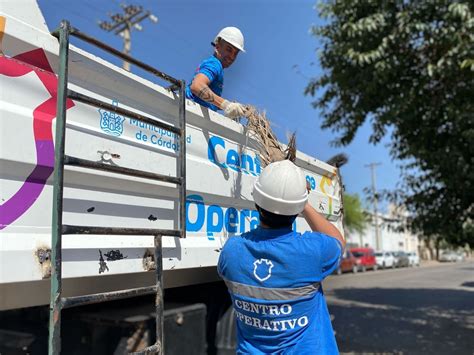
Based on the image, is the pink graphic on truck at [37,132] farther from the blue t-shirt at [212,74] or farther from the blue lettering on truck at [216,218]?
the blue t-shirt at [212,74]

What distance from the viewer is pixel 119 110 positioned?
2070 millimetres

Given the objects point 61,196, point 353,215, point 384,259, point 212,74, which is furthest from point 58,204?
point 353,215

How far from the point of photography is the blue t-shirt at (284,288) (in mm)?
1987

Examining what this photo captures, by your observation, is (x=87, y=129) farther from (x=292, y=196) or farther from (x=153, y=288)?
(x=292, y=196)

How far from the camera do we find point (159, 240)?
218 centimetres

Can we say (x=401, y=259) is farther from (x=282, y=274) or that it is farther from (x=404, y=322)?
(x=282, y=274)

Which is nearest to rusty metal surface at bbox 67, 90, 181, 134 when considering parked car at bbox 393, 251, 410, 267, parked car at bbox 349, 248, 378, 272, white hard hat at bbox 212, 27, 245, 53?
white hard hat at bbox 212, 27, 245, 53

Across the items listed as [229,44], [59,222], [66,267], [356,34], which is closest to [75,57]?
[59,222]

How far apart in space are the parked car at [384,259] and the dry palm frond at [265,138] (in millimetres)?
32580

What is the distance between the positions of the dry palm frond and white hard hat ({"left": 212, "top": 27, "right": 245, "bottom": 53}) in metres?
0.67

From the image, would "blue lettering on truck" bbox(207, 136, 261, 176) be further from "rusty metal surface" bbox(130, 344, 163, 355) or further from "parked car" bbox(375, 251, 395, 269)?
"parked car" bbox(375, 251, 395, 269)

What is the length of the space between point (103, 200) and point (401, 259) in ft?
132

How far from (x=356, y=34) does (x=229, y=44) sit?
3140 millimetres

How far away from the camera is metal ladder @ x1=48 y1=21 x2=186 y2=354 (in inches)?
66.4
